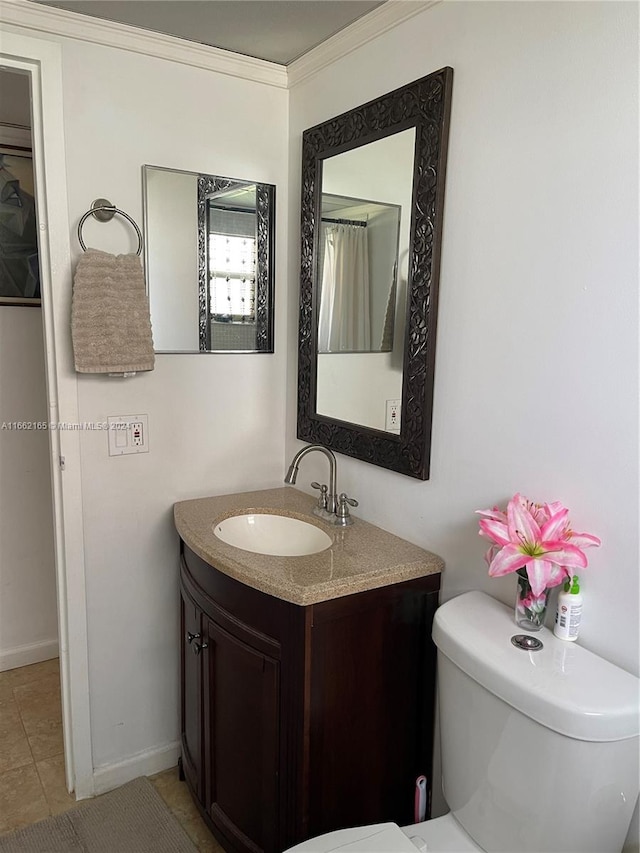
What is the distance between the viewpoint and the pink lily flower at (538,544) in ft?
4.04

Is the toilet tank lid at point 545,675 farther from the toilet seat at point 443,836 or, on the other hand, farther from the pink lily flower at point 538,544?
the toilet seat at point 443,836

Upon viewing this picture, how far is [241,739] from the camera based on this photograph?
1.68 meters

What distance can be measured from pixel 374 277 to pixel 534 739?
1208mm

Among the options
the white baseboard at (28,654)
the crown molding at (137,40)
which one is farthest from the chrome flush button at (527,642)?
the white baseboard at (28,654)

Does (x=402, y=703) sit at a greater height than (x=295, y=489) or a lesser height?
lesser

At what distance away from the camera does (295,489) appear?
2264mm

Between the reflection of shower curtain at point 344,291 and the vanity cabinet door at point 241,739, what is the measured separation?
0.90 meters

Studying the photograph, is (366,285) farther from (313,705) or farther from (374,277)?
(313,705)

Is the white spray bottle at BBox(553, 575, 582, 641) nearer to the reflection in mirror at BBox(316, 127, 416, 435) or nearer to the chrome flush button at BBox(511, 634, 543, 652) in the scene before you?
the chrome flush button at BBox(511, 634, 543, 652)

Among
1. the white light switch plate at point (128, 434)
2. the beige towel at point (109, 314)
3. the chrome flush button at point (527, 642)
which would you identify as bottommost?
the chrome flush button at point (527, 642)

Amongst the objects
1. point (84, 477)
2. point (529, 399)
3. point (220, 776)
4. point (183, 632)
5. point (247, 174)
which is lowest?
point (220, 776)

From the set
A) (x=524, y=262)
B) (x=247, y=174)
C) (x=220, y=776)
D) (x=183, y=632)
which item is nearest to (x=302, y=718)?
(x=220, y=776)

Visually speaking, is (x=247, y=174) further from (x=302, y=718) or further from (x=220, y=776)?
(x=220, y=776)

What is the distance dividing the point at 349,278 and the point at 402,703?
1.19 m
